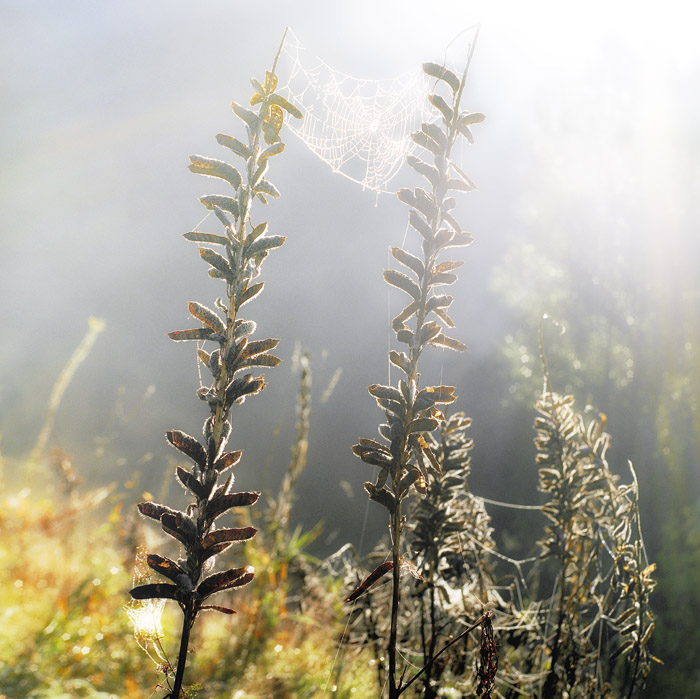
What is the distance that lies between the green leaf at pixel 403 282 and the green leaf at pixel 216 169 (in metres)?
0.33

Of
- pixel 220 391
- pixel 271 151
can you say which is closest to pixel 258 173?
pixel 271 151

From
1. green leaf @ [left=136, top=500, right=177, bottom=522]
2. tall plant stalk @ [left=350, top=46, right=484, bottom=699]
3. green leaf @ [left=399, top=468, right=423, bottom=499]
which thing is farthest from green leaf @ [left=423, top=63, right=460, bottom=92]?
green leaf @ [left=136, top=500, right=177, bottom=522]

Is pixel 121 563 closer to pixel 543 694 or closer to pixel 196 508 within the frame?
pixel 543 694

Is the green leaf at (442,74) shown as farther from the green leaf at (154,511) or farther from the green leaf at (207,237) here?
the green leaf at (154,511)

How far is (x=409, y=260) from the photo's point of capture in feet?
3.30

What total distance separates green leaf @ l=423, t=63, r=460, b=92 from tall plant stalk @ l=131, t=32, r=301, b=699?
1.14 ft

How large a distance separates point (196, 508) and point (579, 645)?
4.75 ft

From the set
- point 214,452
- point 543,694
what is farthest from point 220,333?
point 543,694

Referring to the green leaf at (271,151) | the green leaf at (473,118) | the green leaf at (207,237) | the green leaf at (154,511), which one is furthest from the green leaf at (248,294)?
the green leaf at (473,118)

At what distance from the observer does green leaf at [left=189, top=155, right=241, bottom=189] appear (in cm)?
92

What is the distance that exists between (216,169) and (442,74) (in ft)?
1.72

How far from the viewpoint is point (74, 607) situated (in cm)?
274

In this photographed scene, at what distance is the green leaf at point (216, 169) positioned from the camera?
0.92 m

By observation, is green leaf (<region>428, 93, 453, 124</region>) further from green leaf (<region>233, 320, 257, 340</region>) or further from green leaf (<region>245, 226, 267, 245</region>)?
green leaf (<region>233, 320, 257, 340</region>)
